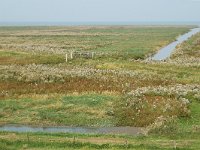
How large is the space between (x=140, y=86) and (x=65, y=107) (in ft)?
34.2

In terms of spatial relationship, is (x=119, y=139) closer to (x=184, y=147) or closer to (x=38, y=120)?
(x=184, y=147)

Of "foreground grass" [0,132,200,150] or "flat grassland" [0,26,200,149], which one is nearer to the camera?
"foreground grass" [0,132,200,150]

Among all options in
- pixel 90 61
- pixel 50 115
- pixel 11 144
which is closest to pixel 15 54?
pixel 90 61

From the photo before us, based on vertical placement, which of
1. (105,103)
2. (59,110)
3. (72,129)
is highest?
(105,103)

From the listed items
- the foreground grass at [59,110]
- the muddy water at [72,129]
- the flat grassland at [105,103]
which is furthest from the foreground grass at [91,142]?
the foreground grass at [59,110]

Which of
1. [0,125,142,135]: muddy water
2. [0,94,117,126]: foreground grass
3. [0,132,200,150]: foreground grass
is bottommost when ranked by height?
[0,125,142,135]: muddy water

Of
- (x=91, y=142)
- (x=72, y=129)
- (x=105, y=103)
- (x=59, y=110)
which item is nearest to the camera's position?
(x=91, y=142)

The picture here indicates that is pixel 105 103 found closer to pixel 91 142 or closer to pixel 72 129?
pixel 72 129

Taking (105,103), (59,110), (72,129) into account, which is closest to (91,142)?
(72,129)

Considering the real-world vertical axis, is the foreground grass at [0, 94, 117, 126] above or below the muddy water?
above

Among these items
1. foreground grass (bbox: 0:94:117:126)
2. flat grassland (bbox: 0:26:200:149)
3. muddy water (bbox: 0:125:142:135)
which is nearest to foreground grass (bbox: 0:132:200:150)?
flat grassland (bbox: 0:26:200:149)

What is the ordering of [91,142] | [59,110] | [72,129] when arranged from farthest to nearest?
[59,110] → [72,129] → [91,142]

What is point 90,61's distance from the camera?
59719 millimetres

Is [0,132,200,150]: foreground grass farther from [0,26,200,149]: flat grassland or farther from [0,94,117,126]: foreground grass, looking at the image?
[0,94,117,126]: foreground grass
